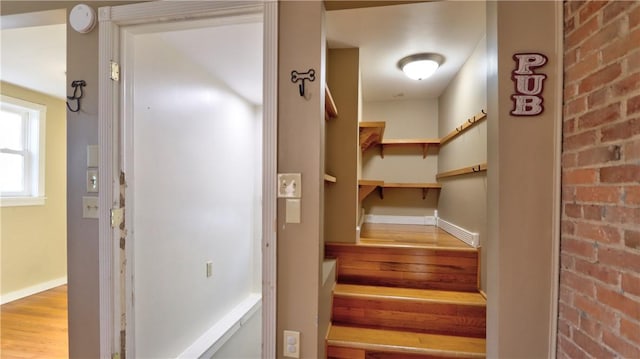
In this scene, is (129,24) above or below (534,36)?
above

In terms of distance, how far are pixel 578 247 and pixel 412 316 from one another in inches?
41.0

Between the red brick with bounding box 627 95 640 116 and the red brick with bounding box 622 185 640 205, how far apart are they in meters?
0.23

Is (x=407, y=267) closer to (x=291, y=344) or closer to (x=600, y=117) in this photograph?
(x=291, y=344)

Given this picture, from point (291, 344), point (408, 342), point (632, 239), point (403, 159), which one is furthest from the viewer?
point (403, 159)

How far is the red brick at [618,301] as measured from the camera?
897 millimetres

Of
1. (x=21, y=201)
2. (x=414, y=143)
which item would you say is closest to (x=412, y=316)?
(x=414, y=143)

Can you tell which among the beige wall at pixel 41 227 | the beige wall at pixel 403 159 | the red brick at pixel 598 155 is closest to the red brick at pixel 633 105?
the red brick at pixel 598 155

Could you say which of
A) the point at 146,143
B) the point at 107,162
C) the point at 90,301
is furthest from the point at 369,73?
the point at 90,301

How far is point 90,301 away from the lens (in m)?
1.54

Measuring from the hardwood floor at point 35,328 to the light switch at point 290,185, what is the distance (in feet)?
7.34

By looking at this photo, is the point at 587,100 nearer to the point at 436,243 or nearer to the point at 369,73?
the point at 436,243

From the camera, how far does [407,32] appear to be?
2018 millimetres

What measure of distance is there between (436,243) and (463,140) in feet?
2.98

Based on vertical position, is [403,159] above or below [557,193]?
above
